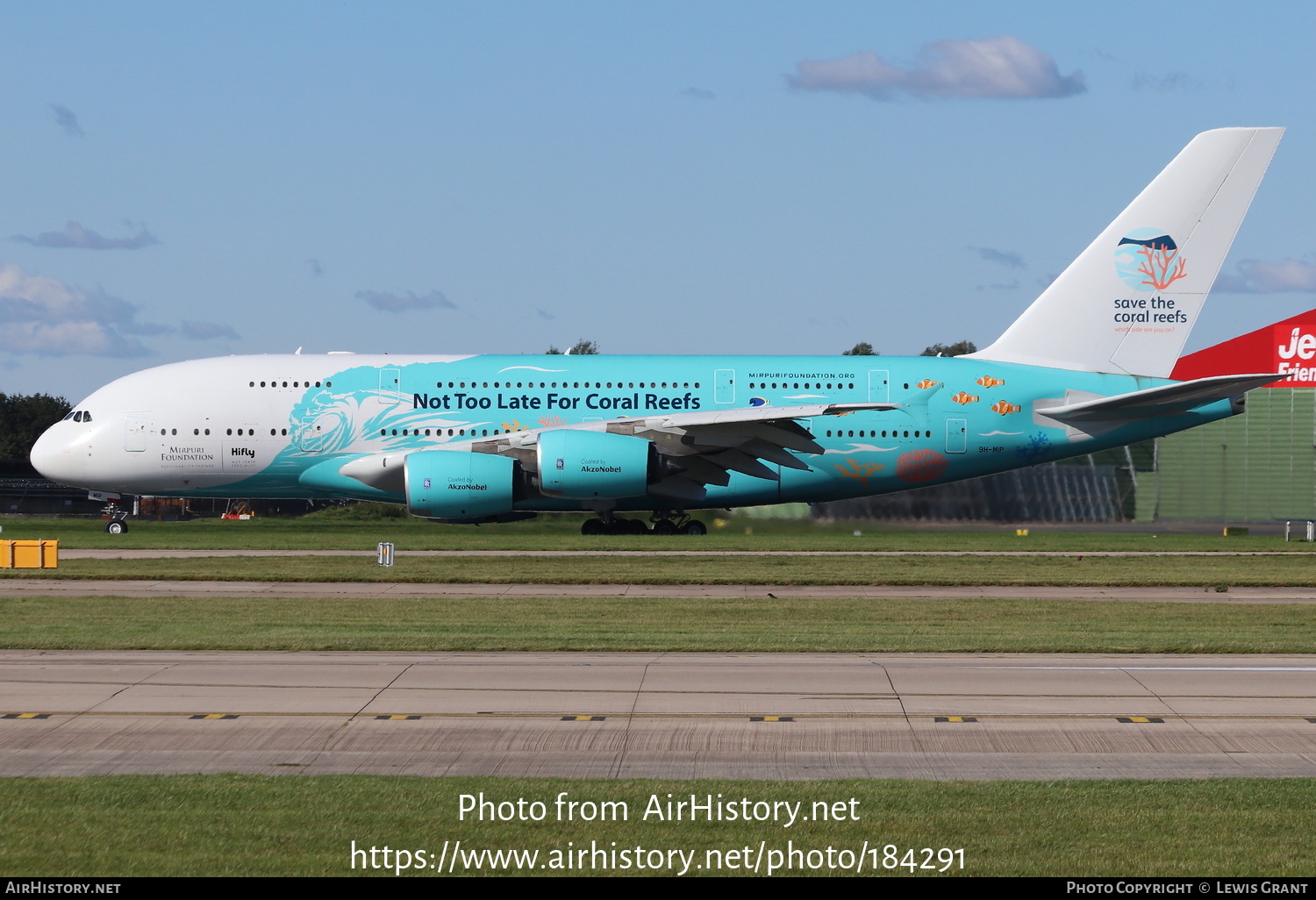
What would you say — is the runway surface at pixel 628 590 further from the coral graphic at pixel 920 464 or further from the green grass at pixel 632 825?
the green grass at pixel 632 825

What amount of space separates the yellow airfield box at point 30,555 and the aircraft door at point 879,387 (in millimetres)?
21226

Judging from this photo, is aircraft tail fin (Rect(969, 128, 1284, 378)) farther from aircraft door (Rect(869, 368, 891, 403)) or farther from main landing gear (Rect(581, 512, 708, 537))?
main landing gear (Rect(581, 512, 708, 537))

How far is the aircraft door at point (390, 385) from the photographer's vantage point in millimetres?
37594

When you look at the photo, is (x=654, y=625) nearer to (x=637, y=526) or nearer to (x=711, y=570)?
(x=711, y=570)

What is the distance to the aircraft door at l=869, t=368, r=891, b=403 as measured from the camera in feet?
124

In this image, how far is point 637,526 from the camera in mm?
39500

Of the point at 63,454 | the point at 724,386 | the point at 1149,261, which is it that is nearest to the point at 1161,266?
the point at 1149,261

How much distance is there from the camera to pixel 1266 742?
38.9 feet

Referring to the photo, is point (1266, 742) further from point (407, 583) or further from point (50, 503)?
point (50, 503)

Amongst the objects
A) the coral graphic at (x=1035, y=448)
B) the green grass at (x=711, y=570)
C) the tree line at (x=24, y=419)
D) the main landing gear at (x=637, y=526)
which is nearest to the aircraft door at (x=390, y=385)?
the green grass at (x=711, y=570)

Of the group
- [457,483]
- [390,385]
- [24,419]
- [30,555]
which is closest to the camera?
[30,555]

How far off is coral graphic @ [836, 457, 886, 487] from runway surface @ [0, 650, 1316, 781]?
2122 cm

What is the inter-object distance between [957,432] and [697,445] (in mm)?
7898
